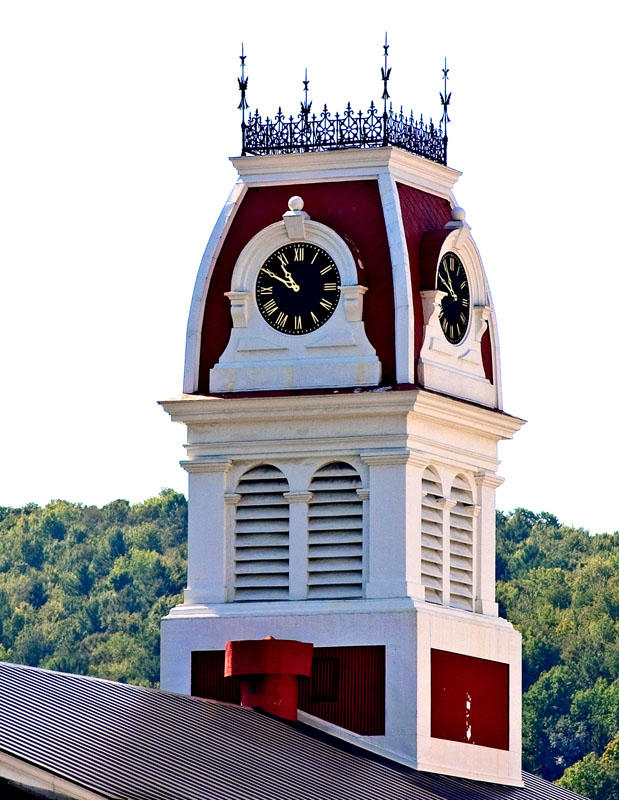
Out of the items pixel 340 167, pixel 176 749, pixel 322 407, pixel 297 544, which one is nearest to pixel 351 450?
pixel 322 407

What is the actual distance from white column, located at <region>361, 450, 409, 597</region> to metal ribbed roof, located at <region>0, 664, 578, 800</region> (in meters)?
3.22

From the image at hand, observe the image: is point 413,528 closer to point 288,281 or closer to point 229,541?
point 229,541

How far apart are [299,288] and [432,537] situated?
5.31 meters

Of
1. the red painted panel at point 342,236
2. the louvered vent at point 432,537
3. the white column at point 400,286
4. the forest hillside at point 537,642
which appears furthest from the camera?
the forest hillside at point 537,642

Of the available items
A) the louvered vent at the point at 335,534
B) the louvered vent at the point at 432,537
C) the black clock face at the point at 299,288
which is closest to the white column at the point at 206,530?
A: the louvered vent at the point at 335,534

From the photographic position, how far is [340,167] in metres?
70.6

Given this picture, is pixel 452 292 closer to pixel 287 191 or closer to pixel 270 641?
pixel 287 191

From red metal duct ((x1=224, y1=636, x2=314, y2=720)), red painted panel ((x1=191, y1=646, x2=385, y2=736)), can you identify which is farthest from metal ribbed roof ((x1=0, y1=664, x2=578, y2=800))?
red painted panel ((x1=191, y1=646, x2=385, y2=736))

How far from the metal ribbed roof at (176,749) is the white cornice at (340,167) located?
10927 mm

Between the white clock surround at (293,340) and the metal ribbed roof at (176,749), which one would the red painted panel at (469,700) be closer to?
the metal ribbed roof at (176,749)

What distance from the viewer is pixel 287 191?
70875mm

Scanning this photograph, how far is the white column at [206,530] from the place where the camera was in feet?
229

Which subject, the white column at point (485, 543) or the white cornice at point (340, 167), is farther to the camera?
the white column at point (485, 543)

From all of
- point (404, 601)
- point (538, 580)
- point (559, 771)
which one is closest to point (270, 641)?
point (404, 601)
